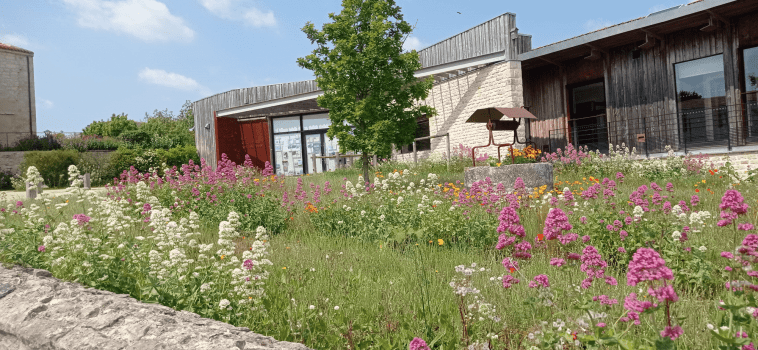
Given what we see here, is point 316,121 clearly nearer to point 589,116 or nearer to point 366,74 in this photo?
point 366,74

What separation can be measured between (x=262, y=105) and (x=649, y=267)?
67.3 ft

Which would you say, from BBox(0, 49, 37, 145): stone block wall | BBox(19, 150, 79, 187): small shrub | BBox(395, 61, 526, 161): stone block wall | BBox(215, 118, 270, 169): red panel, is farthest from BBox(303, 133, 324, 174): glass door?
BBox(0, 49, 37, 145): stone block wall

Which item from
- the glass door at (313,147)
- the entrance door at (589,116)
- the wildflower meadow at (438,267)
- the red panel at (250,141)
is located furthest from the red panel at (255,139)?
the wildflower meadow at (438,267)

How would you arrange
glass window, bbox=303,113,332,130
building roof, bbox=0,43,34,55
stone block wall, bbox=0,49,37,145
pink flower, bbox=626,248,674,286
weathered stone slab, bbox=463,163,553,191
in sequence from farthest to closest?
1. building roof, bbox=0,43,34,55
2. stone block wall, bbox=0,49,37,145
3. glass window, bbox=303,113,332,130
4. weathered stone slab, bbox=463,163,553,191
5. pink flower, bbox=626,248,674,286

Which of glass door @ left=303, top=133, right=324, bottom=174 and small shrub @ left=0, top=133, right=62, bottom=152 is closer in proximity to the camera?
glass door @ left=303, top=133, right=324, bottom=174

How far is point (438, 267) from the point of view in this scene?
14.4 ft

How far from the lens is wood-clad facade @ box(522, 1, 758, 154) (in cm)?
1059

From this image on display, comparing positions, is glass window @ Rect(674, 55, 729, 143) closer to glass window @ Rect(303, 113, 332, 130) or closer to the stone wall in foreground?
the stone wall in foreground

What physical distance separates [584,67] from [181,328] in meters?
13.7

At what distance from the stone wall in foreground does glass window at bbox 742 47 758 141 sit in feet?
39.8

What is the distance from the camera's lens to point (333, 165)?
21.0m

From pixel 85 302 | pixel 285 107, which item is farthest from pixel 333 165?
pixel 85 302

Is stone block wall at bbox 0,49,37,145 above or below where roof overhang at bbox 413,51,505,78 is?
above

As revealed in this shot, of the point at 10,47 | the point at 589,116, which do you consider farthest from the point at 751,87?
the point at 10,47
